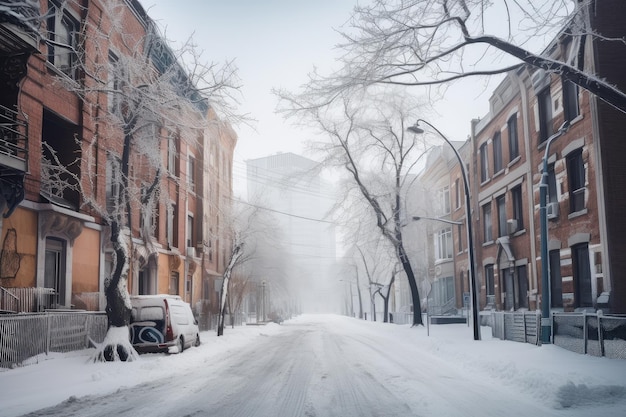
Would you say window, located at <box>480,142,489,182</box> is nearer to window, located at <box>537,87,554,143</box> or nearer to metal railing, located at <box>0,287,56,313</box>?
window, located at <box>537,87,554,143</box>

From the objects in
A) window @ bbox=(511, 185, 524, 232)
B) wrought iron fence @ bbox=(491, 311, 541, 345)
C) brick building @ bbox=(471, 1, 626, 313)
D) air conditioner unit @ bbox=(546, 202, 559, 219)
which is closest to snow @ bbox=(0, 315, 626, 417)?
wrought iron fence @ bbox=(491, 311, 541, 345)

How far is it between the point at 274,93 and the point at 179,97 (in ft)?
8.78

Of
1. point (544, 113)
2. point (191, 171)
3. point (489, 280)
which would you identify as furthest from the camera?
point (191, 171)

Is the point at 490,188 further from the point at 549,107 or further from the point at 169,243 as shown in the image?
the point at 169,243

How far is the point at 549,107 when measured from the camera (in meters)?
23.5

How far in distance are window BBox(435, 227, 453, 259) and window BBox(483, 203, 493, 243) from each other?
8695 millimetres

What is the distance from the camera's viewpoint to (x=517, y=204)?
2734 cm

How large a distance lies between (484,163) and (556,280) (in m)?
11.1

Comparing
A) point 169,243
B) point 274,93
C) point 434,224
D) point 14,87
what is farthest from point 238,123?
point 434,224

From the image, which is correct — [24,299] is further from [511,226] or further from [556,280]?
[511,226]

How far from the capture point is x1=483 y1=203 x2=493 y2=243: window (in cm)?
3158

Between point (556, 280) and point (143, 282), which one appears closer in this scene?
point (556, 280)

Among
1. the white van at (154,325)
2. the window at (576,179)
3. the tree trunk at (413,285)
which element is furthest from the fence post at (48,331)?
the tree trunk at (413,285)

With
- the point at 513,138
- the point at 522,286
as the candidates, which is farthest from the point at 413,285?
the point at 513,138
